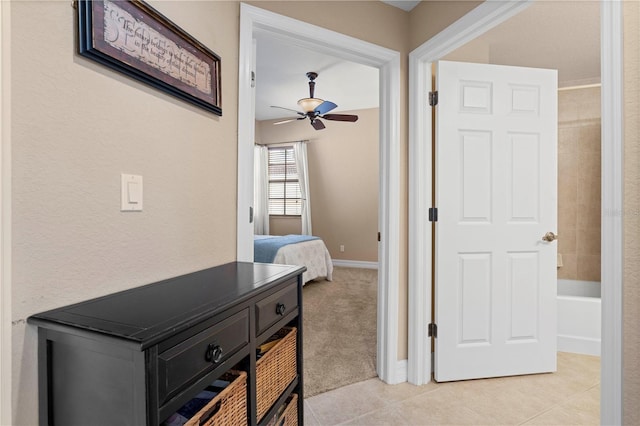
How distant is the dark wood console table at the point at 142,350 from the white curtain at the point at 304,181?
5.11m

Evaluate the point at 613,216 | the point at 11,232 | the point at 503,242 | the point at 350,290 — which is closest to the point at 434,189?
the point at 503,242

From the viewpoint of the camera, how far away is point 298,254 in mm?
4227

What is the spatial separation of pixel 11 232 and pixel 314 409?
5.56 ft

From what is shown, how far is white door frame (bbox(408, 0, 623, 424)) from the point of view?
105cm

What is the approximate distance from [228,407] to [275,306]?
1.16 feet

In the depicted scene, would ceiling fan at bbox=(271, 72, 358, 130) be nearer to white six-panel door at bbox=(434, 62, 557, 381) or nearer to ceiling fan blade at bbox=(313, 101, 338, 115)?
ceiling fan blade at bbox=(313, 101, 338, 115)

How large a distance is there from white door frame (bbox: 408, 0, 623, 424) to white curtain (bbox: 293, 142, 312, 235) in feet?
13.5

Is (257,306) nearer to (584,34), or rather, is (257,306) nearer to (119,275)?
(119,275)

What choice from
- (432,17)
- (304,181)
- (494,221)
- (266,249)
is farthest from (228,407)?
(304,181)

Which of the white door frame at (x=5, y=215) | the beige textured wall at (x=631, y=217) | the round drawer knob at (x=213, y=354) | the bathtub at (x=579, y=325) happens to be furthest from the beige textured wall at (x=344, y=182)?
the white door frame at (x=5, y=215)

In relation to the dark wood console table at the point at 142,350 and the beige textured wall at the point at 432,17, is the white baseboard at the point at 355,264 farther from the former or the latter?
the dark wood console table at the point at 142,350

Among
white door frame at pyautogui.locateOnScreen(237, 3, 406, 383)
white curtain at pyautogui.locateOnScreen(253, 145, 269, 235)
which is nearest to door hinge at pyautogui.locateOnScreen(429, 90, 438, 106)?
white door frame at pyautogui.locateOnScreen(237, 3, 406, 383)

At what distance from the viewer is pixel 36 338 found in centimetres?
81

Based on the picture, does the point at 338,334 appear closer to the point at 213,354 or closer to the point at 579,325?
the point at 579,325
